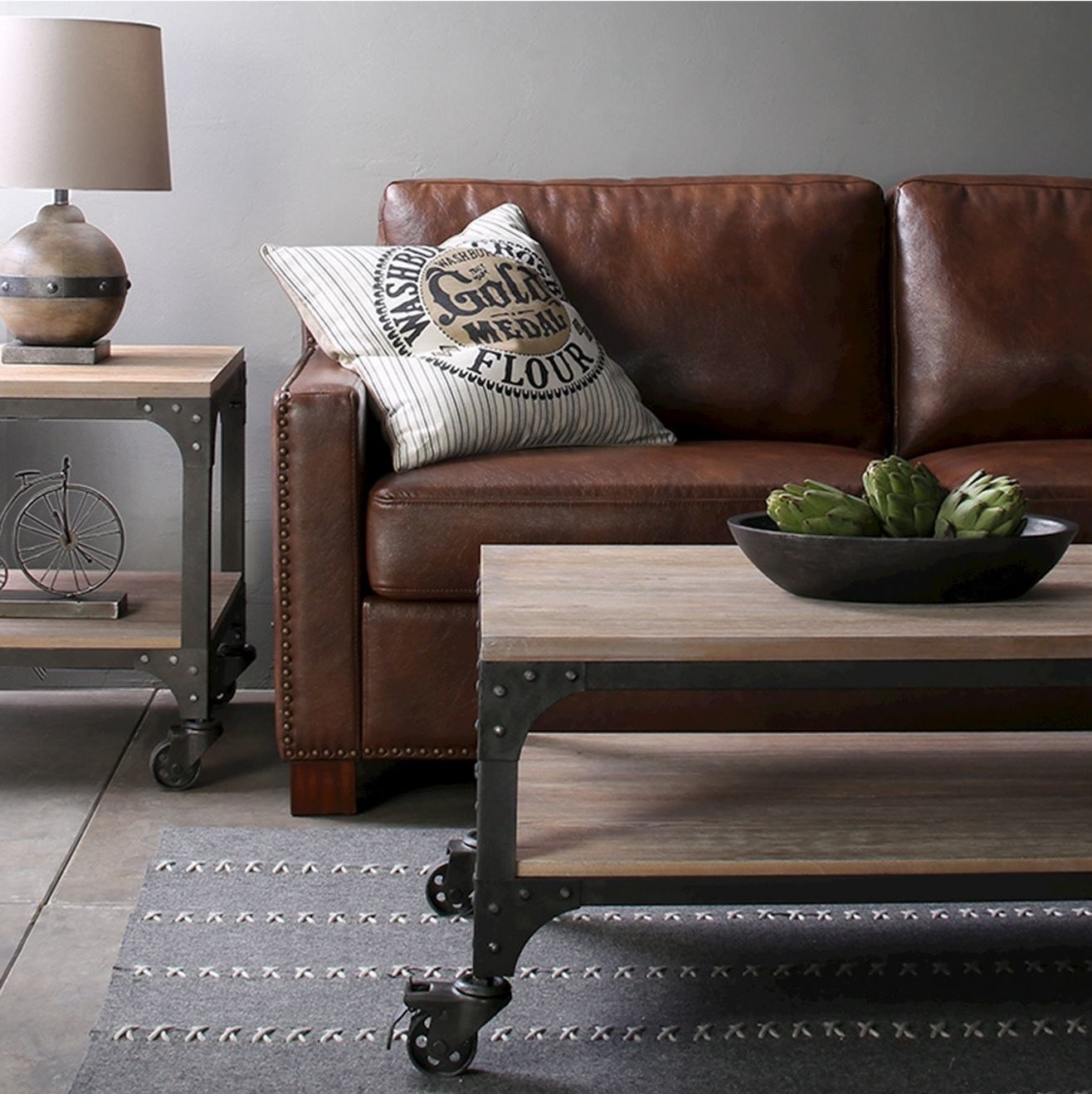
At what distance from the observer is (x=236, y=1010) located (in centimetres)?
169

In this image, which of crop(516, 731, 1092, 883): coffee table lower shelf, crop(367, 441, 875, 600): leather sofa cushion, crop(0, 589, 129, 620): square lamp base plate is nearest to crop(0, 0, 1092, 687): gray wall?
crop(0, 589, 129, 620): square lamp base plate

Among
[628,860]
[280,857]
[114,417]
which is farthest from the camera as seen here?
[114,417]

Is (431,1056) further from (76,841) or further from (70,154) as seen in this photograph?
(70,154)

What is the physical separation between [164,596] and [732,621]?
52.2 inches

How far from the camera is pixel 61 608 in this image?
2502 mm

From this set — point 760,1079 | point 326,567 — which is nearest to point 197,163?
point 326,567

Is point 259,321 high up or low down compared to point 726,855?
up

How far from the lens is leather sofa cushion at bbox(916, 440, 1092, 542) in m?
2.31

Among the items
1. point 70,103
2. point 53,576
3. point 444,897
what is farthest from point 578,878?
point 70,103

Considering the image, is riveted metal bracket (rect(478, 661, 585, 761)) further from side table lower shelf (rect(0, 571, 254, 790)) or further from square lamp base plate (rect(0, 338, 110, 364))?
square lamp base plate (rect(0, 338, 110, 364))

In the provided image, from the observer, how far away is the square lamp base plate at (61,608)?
8.16 feet

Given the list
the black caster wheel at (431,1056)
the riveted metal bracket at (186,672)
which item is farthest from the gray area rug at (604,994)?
the riveted metal bracket at (186,672)

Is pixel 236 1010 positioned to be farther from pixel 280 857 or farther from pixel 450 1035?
pixel 280 857

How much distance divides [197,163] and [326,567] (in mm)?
1086
